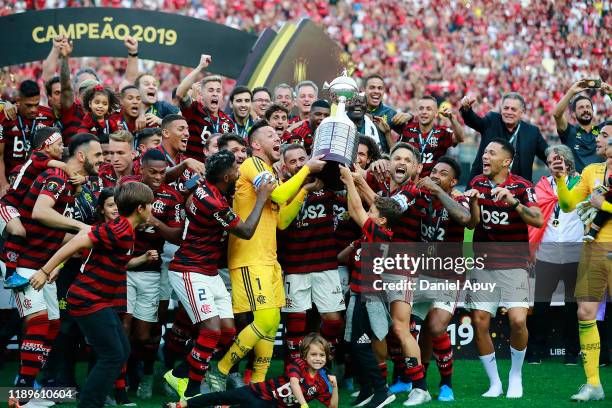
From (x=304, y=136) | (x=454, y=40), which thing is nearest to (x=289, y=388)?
(x=304, y=136)

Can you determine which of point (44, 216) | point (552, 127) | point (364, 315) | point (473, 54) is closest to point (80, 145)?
point (44, 216)

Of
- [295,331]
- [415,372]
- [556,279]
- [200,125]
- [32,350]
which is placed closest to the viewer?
[32,350]

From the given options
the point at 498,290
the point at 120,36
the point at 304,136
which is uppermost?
the point at 120,36

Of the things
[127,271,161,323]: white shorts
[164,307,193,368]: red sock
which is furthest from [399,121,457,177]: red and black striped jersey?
[127,271,161,323]: white shorts

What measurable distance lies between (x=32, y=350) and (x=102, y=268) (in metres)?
0.92

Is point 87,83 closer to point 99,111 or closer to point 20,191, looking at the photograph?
point 99,111

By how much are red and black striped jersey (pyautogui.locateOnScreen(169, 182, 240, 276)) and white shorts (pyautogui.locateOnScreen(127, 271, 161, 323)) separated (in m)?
0.66

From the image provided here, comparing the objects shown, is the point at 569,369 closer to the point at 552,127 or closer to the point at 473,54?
the point at 552,127

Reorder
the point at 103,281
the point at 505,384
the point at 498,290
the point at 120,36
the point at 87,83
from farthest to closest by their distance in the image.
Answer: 1. the point at 120,36
2. the point at 87,83
3. the point at 505,384
4. the point at 498,290
5. the point at 103,281

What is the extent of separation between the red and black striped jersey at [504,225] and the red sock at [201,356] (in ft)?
→ 8.13

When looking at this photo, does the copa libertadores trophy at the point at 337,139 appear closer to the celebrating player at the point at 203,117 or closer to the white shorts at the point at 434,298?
the white shorts at the point at 434,298

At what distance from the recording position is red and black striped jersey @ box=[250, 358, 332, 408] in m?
6.77

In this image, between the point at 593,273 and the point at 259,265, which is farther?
the point at 593,273

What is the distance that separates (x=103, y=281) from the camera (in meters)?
6.60
